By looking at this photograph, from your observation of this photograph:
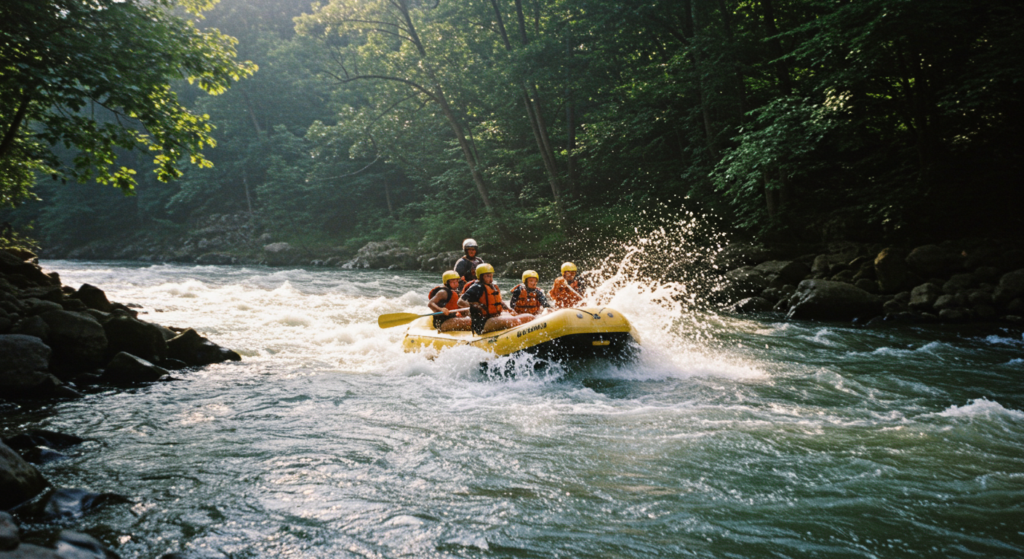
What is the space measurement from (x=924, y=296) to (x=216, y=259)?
34.8 metres

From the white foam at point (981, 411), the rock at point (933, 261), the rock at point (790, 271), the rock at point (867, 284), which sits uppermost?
the rock at point (933, 261)

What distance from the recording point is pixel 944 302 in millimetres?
9000

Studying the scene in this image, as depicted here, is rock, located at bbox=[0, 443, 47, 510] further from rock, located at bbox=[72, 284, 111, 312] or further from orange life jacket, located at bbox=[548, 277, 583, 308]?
orange life jacket, located at bbox=[548, 277, 583, 308]

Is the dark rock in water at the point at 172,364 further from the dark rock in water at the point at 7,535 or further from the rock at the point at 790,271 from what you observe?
the rock at the point at 790,271

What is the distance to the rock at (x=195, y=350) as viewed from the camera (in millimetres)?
6965

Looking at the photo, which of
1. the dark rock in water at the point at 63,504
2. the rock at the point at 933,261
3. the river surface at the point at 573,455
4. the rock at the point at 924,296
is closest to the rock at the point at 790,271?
the rock at the point at 933,261

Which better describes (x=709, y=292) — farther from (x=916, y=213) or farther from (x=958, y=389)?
(x=958, y=389)

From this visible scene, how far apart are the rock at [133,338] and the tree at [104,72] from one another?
1.87 m

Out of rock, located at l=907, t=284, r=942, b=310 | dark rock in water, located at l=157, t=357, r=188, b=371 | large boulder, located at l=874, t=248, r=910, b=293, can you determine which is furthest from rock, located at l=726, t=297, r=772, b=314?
dark rock in water, located at l=157, t=357, r=188, b=371

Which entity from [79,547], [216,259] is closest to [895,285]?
[79,547]

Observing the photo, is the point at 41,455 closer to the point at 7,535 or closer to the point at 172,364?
the point at 7,535

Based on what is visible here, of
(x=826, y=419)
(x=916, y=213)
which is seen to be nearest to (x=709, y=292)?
(x=916, y=213)

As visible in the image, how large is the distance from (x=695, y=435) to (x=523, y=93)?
1678 cm

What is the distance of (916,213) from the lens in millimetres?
10492
